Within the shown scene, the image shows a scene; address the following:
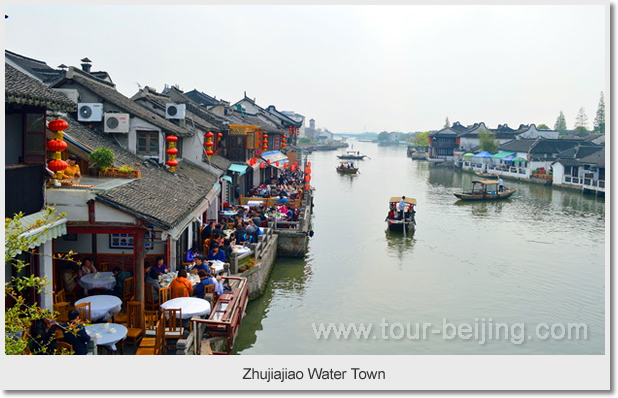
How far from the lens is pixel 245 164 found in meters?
27.4

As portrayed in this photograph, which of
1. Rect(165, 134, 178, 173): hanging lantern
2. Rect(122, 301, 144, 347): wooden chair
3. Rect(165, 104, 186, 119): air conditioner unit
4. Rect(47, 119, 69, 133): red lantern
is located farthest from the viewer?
Rect(165, 104, 186, 119): air conditioner unit

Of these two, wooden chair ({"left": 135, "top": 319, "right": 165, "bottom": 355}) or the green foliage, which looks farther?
the green foliage

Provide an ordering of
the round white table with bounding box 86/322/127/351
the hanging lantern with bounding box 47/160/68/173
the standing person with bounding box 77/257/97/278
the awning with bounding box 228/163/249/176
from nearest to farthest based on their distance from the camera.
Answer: the round white table with bounding box 86/322/127/351
the hanging lantern with bounding box 47/160/68/173
the standing person with bounding box 77/257/97/278
the awning with bounding box 228/163/249/176

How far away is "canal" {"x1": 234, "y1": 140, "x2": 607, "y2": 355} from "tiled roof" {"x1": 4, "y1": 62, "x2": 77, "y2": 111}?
6934mm

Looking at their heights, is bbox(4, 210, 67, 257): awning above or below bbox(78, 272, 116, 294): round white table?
above

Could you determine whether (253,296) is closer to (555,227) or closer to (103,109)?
(103,109)

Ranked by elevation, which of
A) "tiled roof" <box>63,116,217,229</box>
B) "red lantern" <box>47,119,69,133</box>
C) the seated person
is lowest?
the seated person

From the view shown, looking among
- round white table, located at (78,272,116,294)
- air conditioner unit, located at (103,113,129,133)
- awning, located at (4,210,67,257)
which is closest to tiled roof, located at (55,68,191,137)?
air conditioner unit, located at (103,113,129,133)

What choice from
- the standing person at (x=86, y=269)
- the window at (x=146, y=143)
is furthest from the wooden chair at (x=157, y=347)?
the window at (x=146, y=143)

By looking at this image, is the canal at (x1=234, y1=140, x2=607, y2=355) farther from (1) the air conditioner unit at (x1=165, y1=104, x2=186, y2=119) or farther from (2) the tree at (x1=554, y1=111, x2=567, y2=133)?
(2) the tree at (x1=554, y1=111, x2=567, y2=133)

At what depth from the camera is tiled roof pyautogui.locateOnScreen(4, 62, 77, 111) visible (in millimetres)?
8562

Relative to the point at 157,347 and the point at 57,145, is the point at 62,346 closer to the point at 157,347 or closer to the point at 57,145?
the point at 157,347

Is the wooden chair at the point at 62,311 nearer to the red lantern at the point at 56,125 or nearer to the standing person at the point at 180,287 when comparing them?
the standing person at the point at 180,287

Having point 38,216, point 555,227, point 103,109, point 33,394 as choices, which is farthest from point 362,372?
point 555,227
